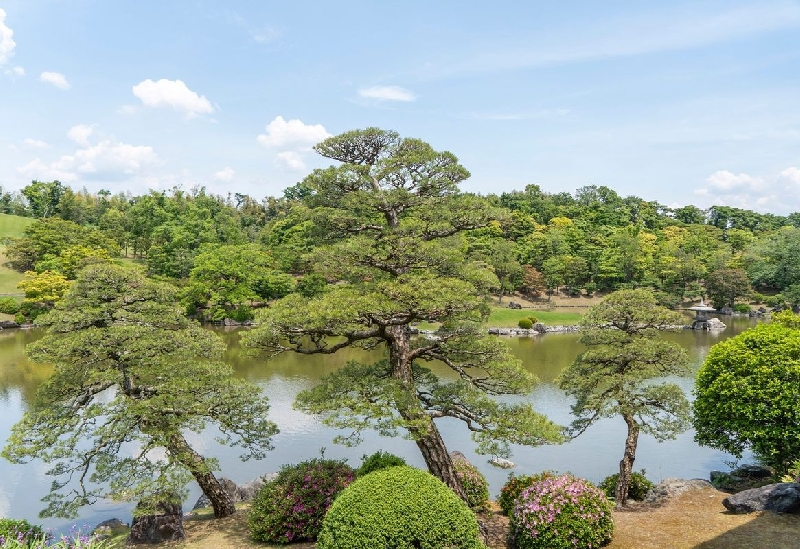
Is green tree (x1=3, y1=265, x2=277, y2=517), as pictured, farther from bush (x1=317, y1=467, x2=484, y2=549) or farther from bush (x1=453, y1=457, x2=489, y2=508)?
bush (x1=453, y1=457, x2=489, y2=508)

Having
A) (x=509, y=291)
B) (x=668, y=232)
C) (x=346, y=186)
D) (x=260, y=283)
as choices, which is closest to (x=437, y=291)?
(x=346, y=186)

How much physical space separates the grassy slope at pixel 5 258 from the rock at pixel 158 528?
43.9 meters

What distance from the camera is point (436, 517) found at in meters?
5.80

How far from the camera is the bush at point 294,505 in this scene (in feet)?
25.1

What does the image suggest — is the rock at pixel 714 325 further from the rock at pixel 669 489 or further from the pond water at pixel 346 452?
the rock at pixel 669 489

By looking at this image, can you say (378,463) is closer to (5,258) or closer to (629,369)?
(629,369)

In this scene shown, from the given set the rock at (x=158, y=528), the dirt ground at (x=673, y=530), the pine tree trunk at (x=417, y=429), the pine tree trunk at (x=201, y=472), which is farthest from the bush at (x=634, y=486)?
the rock at (x=158, y=528)

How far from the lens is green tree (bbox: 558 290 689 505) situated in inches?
400

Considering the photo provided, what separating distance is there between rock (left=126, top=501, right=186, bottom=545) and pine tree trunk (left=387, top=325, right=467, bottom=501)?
3.99 metres

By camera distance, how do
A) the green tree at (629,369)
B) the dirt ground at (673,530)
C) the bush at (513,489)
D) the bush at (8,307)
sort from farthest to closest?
the bush at (8,307)
the green tree at (629,369)
the bush at (513,489)
the dirt ground at (673,530)

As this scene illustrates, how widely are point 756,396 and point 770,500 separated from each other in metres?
2.21

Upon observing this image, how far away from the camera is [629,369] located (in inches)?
414

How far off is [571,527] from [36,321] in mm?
8627

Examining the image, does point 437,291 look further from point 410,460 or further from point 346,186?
point 410,460
